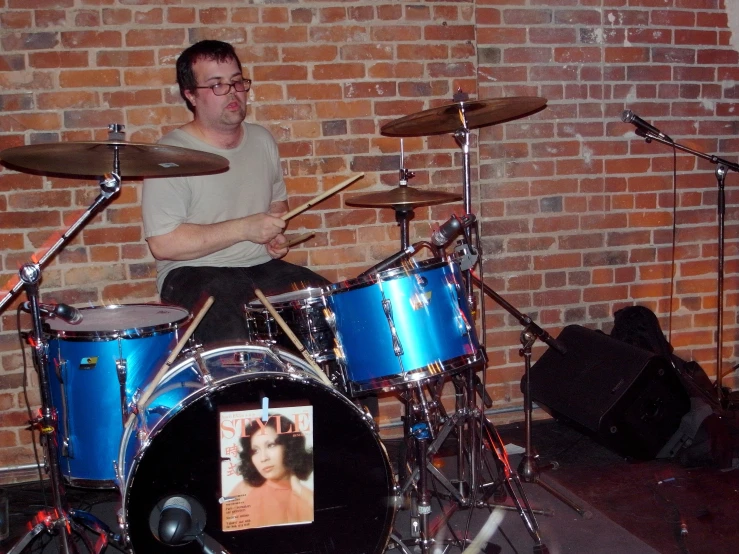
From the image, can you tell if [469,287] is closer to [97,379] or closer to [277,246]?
[277,246]

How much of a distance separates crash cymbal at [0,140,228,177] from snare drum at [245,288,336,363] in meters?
0.50

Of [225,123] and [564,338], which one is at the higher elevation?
[225,123]

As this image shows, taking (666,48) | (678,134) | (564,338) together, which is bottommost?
(564,338)

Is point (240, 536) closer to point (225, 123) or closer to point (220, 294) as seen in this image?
point (220, 294)

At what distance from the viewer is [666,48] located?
3707mm

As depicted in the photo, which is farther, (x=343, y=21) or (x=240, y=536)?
(x=343, y=21)

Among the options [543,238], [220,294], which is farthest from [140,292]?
[543,238]

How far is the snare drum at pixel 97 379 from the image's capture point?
94.3 inches

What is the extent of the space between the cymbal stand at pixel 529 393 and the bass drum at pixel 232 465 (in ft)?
2.72

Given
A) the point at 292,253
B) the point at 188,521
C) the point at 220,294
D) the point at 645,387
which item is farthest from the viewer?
the point at 292,253

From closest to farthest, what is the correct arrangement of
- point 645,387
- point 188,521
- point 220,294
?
point 188,521 < point 220,294 < point 645,387

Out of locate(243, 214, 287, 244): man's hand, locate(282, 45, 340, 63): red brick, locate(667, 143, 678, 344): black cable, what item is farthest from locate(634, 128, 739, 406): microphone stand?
locate(243, 214, 287, 244): man's hand

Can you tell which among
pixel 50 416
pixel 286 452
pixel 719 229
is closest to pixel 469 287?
pixel 286 452

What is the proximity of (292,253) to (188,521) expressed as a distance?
1564 mm
